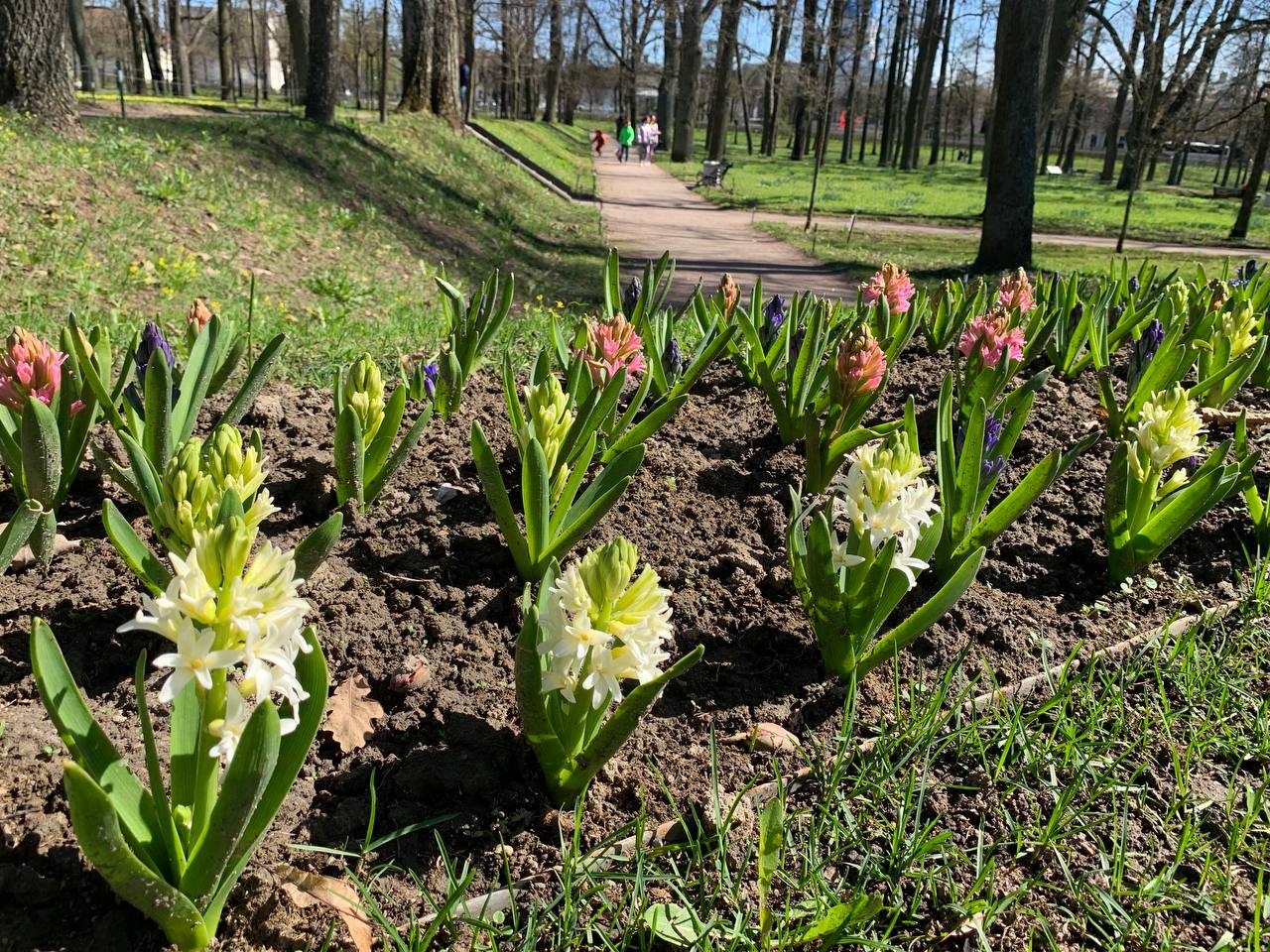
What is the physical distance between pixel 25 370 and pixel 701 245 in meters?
11.0

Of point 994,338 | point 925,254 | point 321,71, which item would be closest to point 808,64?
point 925,254

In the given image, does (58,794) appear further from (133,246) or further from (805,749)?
(133,246)

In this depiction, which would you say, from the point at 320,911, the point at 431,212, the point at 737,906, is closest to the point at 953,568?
the point at 737,906

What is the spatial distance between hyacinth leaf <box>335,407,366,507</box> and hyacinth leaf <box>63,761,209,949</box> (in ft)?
3.94

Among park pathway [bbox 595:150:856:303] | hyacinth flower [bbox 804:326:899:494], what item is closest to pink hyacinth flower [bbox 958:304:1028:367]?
hyacinth flower [bbox 804:326:899:494]

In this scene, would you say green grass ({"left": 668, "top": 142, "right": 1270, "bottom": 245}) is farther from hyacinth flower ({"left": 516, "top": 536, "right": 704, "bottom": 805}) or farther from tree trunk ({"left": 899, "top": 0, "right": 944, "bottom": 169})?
hyacinth flower ({"left": 516, "top": 536, "right": 704, "bottom": 805})

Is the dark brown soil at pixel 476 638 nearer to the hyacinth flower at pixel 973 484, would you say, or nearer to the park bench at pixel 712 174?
the hyacinth flower at pixel 973 484

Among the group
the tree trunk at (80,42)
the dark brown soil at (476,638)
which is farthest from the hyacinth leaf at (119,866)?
the tree trunk at (80,42)

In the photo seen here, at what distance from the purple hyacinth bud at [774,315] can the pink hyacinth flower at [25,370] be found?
2363mm

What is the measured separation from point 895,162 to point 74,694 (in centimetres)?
4412

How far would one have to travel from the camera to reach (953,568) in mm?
2361

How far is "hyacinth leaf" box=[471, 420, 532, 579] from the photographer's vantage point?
6.74 feet

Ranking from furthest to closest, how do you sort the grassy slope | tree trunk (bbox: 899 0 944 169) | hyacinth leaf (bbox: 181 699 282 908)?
tree trunk (bbox: 899 0 944 169), the grassy slope, hyacinth leaf (bbox: 181 699 282 908)

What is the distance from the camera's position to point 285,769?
130 cm
